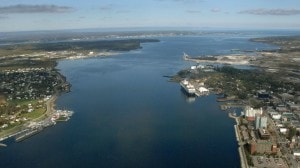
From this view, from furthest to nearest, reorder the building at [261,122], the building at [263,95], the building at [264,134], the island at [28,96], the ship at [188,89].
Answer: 1. the ship at [188,89]
2. the building at [263,95]
3. the island at [28,96]
4. the building at [261,122]
5. the building at [264,134]

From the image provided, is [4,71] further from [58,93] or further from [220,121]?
[220,121]

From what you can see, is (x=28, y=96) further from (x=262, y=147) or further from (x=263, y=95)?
(x=262, y=147)

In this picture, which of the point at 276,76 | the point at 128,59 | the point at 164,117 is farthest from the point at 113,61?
the point at 164,117

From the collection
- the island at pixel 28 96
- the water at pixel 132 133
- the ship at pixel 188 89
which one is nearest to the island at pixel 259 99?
the ship at pixel 188 89

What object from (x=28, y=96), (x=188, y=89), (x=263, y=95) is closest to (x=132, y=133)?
(x=188, y=89)

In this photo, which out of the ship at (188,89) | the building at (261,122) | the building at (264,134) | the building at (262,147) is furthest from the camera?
the ship at (188,89)

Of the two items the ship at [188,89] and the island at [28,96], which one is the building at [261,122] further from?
the island at [28,96]

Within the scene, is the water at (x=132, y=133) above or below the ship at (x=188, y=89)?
below
